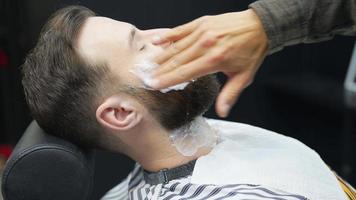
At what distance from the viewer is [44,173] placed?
120 centimetres

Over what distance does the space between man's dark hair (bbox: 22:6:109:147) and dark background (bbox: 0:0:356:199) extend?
3.30 ft

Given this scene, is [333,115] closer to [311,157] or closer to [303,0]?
[311,157]

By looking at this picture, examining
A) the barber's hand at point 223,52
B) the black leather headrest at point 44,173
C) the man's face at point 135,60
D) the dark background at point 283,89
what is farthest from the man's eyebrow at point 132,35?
the dark background at point 283,89

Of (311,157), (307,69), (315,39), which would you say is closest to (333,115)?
(307,69)

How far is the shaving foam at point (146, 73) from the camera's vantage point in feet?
4.24

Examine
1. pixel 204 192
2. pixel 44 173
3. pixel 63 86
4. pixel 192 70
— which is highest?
pixel 192 70

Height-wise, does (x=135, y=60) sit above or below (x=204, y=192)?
above

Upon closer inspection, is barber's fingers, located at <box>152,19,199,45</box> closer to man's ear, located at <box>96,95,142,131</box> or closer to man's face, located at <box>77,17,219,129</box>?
man's face, located at <box>77,17,219,129</box>

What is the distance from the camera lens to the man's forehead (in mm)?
1332

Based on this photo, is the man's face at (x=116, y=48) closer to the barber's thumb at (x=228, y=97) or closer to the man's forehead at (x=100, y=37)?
the man's forehead at (x=100, y=37)

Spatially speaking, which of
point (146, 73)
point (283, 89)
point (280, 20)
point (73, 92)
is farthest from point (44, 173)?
point (283, 89)

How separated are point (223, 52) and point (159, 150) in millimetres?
395

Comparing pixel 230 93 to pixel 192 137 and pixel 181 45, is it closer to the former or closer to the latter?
pixel 181 45

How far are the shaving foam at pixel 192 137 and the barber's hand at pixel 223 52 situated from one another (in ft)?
0.84
